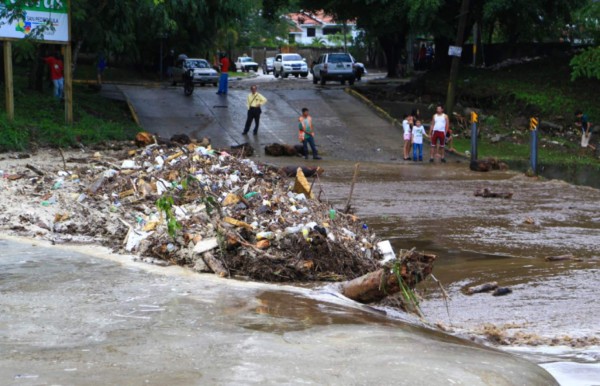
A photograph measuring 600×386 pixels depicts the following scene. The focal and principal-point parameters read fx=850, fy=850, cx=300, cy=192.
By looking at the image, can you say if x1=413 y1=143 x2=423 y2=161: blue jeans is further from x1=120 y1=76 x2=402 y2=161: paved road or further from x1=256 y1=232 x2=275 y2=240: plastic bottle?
x1=256 y1=232 x2=275 y2=240: plastic bottle

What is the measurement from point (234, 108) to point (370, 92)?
7111 mm

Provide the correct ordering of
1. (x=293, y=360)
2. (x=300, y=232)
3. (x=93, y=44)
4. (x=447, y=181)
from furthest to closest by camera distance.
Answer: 1. (x=93, y=44)
2. (x=447, y=181)
3. (x=300, y=232)
4. (x=293, y=360)

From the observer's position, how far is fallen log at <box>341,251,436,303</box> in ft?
29.4

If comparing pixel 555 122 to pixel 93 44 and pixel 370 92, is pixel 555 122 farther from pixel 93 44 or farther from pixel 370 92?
pixel 93 44

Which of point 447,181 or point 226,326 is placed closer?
point 226,326

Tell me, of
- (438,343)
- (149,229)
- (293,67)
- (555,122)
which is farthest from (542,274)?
(293,67)

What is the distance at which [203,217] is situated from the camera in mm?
10984

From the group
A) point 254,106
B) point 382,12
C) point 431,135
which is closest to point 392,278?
point 431,135

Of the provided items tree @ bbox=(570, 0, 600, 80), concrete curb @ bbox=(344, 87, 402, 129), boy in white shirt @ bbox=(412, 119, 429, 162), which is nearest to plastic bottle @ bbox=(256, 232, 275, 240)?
boy in white shirt @ bbox=(412, 119, 429, 162)

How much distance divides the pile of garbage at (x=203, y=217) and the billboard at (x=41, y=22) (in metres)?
8.03

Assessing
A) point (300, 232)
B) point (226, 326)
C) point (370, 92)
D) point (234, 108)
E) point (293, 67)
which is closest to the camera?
point (226, 326)

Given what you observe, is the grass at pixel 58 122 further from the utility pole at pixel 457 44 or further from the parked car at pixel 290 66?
the parked car at pixel 290 66

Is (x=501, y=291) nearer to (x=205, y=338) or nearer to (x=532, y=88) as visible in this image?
(x=205, y=338)

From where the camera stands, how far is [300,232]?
1028 cm
